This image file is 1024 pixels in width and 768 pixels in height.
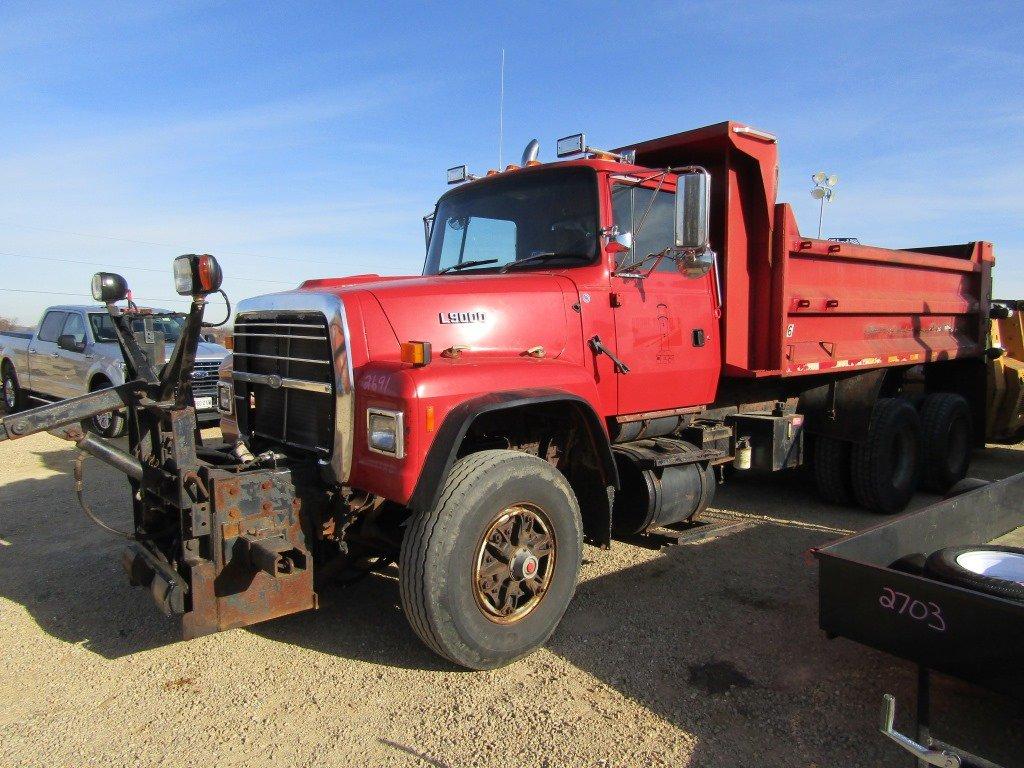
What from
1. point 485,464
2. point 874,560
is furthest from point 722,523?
point 485,464

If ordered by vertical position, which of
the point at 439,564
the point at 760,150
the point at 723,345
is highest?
the point at 760,150

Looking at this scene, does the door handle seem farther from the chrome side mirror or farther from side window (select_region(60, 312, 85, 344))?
side window (select_region(60, 312, 85, 344))

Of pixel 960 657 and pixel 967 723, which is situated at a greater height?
pixel 960 657

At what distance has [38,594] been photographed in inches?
183

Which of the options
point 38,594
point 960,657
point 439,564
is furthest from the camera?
point 38,594

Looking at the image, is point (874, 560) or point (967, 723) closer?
point (967, 723)

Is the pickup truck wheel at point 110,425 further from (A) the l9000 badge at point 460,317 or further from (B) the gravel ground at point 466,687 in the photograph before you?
(A) the l9000 badge at point 460,317

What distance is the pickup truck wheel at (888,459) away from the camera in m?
6.37

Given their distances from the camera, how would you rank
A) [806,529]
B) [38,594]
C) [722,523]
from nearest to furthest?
[38,594], [722,523], [806,529]

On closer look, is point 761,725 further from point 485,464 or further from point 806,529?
point 806,529

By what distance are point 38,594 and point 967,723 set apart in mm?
5191

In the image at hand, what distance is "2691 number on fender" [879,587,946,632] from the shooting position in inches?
109

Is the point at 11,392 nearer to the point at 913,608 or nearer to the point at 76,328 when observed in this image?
the point at 76,328

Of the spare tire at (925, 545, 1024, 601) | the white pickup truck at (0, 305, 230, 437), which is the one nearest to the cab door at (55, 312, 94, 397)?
the white pickup truck at (0, 305, 230, 437)
